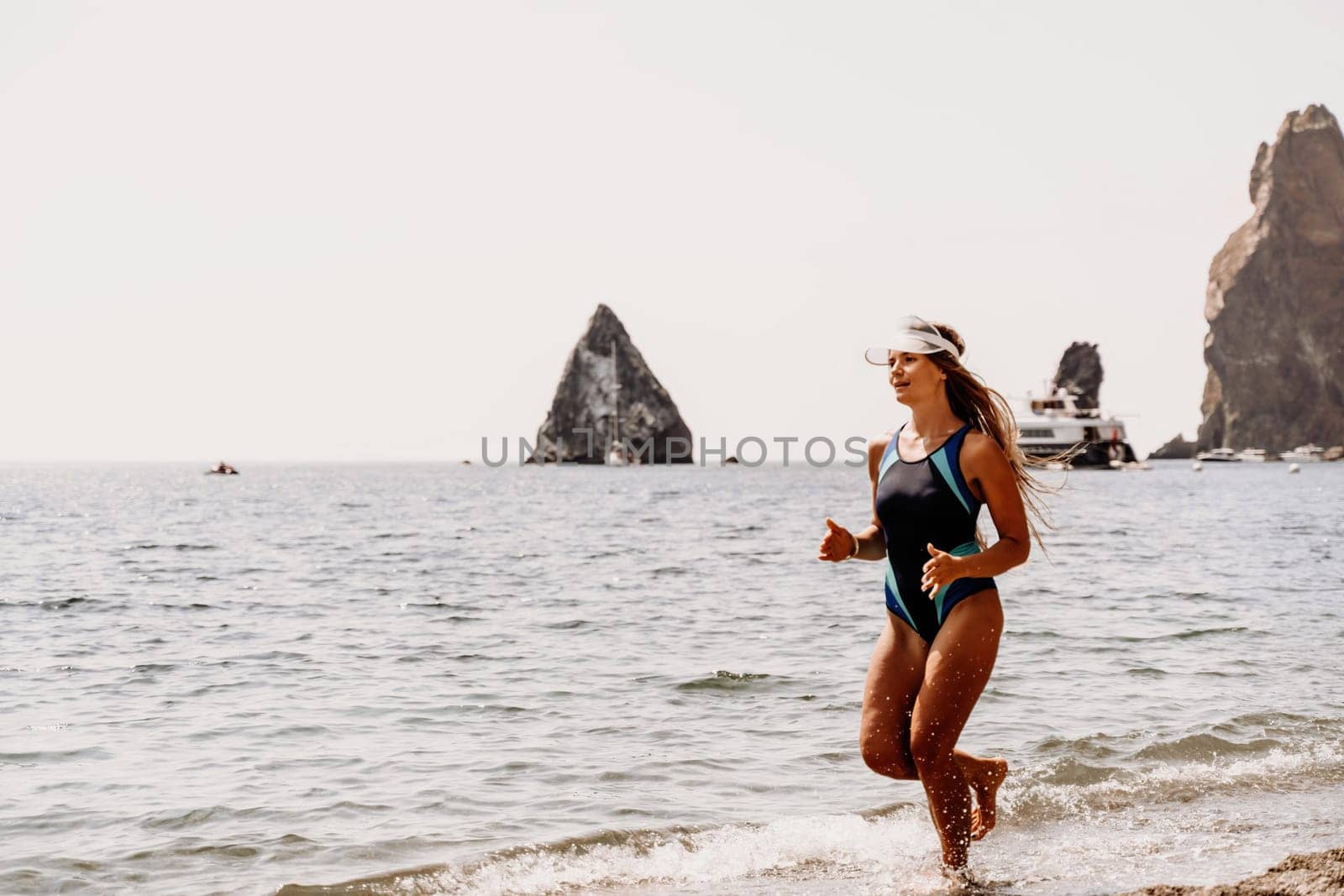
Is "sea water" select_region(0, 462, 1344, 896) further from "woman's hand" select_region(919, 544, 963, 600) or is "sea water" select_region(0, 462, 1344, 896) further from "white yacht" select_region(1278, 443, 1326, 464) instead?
"white yacht" select_region(1278, 443, 1326, 464)

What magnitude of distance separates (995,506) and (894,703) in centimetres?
85

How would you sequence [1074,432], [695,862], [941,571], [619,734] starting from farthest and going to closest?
[1074,432] → [619,734] → [695,862] → [941,571]

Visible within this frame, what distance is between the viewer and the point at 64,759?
312 inches

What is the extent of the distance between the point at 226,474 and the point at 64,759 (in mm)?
151989

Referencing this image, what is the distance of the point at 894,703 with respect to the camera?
4.92 meters

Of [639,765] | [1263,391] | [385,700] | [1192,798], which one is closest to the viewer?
[1192,798]

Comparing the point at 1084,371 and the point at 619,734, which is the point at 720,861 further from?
the point at 1084,371

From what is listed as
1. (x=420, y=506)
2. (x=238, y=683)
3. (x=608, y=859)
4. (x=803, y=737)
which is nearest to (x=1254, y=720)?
(x=803, y=737)

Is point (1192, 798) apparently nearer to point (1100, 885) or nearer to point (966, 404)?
point (1100, 885)

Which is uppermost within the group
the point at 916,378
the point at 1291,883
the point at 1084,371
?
the point at 1084,371

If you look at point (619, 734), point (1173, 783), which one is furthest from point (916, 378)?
point (619, 734)

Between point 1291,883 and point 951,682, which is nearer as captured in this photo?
point 1291,883

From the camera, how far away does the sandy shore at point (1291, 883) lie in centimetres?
443

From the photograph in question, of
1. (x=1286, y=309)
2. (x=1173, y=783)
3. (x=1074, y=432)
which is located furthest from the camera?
(x=1286, y=309)
